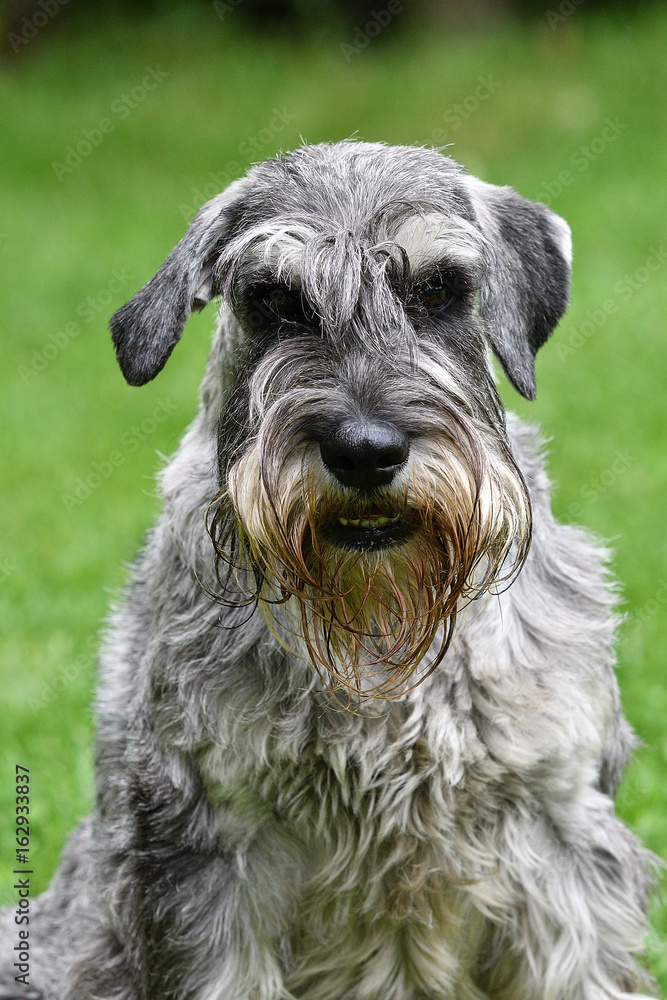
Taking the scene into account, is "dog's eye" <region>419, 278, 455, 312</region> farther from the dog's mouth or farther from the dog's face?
the dog's mouth

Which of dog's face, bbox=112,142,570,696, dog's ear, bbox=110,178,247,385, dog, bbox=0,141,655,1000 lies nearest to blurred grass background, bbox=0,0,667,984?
dog, bbox=0,141,655,1000

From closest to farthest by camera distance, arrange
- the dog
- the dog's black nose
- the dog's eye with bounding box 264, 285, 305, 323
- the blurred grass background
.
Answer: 1. the dog's black nose
2. the dog
3. the dog's eye with bounding box 264, 285, 305, 323
4. the blurred grass background

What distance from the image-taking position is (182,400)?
9609 millimetres

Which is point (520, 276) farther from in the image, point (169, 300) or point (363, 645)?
point (363, 645)

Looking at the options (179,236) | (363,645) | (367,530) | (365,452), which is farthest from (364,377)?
(179,236)

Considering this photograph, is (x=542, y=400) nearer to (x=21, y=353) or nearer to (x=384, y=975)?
(x=21, y=353)

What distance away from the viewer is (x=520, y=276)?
12.3ft

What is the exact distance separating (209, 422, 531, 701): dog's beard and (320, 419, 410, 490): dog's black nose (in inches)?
1.5

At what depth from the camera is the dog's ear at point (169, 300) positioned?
12.1 ft

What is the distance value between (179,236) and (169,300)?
8966mm

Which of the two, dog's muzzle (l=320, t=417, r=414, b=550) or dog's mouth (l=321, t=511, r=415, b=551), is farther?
dog's mouth (l=321, t=511, r=415, b=551)

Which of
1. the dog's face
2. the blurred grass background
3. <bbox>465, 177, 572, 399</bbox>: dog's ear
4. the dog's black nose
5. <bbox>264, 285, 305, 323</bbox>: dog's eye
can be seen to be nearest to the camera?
the dog's black nose

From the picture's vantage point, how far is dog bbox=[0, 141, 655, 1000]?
3271 mm

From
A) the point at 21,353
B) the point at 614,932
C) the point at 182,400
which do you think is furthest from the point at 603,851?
the point at 21,353
